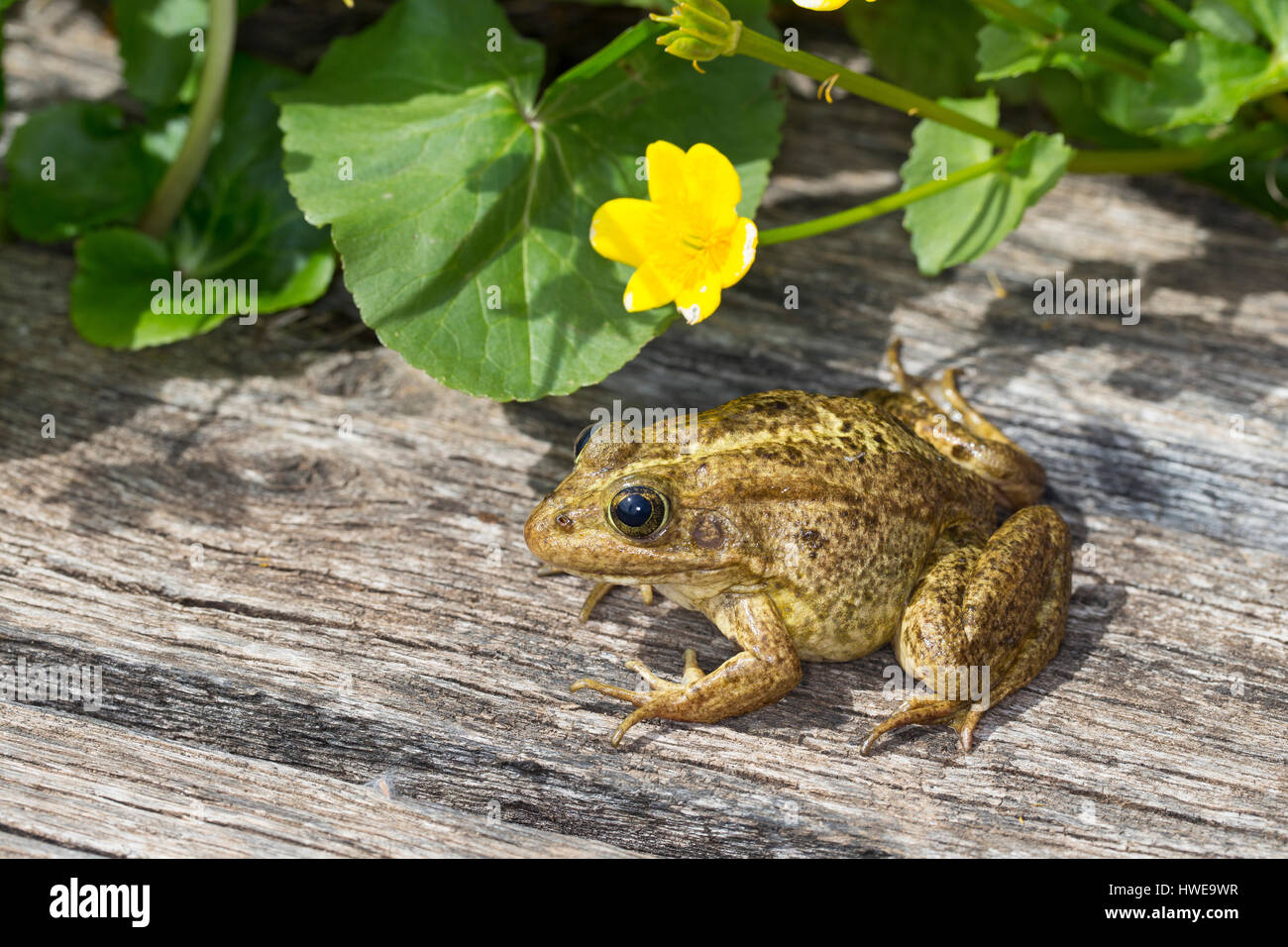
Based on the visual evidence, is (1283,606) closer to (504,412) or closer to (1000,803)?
(1000,803)

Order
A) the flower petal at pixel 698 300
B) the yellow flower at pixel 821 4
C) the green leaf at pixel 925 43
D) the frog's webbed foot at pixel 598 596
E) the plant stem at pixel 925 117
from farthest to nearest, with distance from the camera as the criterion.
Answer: the green leaf at pixel 925 43 < the frog's webbed foot at pixel 598 596 < the flower petal at pixel 698 300 < the plant stem at pixel 925 117 < the yellow flower at pixel 821 4

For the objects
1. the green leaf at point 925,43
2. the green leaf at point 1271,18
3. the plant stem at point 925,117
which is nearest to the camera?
the plant stem at point 925,117

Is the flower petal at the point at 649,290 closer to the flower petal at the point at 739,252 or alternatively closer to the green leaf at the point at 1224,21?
the flower petal at the point at 739,252

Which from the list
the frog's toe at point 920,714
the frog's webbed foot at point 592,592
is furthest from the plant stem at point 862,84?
the frog's toe at point 920,714

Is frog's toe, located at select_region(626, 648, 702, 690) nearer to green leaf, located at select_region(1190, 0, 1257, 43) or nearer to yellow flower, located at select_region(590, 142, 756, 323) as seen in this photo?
yellow flower, located at select_region(590, 142, 756, 323)
